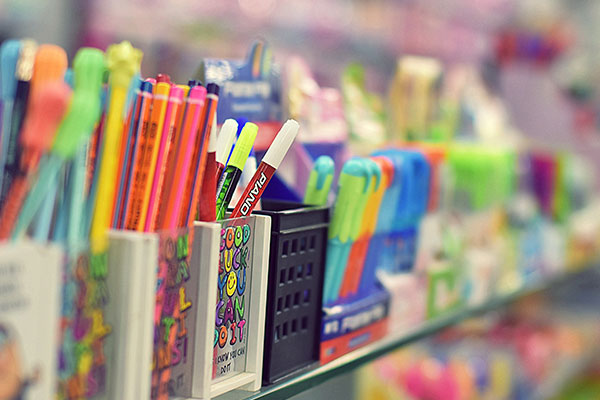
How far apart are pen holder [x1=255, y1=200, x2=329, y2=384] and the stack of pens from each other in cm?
8

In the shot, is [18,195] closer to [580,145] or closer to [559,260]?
[559,260]

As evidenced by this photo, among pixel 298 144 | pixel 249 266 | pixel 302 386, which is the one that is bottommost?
pixel 302 386

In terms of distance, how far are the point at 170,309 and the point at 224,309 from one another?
8cm

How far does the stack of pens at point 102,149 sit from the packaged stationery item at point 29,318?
41mm

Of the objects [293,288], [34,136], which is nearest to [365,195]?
[293,288]

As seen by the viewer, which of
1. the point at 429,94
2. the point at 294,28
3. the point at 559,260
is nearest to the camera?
the point at 429,94

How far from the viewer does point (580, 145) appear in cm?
222

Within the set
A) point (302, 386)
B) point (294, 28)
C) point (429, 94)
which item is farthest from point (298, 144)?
point (294, 28)

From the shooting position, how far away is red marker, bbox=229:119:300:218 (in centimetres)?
74

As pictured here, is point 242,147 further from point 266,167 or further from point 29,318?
point 29,318

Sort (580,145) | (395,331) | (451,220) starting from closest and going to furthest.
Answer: (395,331) < (451,220) < (580,145)

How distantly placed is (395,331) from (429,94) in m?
0.49

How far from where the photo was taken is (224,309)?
700 mm

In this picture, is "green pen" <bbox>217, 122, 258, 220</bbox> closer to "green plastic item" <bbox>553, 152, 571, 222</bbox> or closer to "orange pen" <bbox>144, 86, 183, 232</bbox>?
"orange pen" <bbox>144, 86, 183, 232</bbox>
